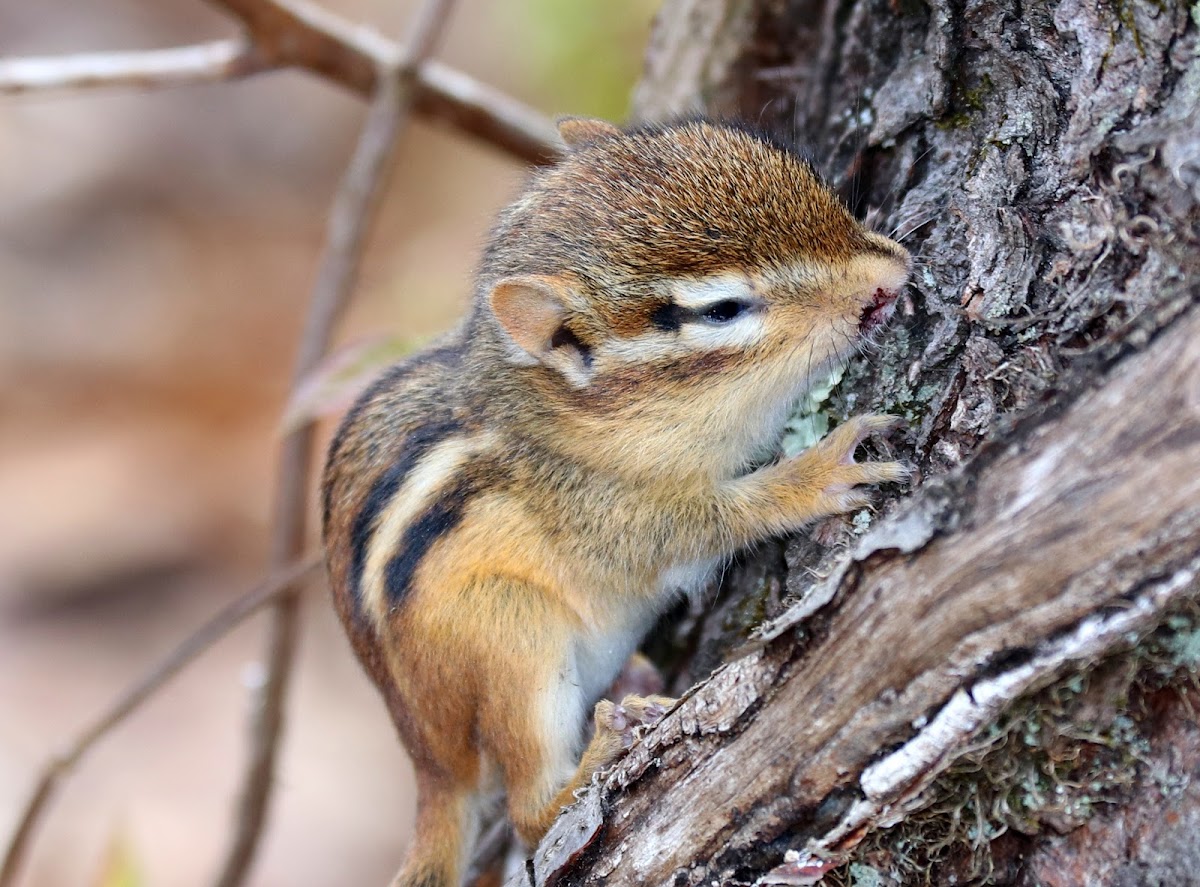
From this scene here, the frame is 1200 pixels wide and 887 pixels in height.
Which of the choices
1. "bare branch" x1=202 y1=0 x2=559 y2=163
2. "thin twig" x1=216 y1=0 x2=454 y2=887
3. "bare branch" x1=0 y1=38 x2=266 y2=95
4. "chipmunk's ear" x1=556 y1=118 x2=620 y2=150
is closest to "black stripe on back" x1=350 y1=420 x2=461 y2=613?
"chipmunk's ear" x1=556 y1=118 x2=620 y2=150

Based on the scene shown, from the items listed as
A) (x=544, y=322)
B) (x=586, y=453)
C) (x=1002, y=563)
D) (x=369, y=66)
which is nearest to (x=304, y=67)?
(x=369, y=66)

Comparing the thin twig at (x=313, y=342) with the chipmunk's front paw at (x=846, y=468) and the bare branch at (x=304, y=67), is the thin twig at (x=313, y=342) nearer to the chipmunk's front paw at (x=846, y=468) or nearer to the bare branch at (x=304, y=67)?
the bare branch at (x=304, y=67)

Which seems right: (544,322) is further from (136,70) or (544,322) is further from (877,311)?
(136,70)

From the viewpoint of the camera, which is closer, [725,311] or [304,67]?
[725,311]

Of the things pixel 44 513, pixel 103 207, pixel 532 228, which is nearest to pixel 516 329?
pixel 532 228

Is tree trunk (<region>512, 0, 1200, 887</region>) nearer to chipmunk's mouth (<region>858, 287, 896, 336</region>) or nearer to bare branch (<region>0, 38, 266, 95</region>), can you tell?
chipmunk's mouth (<region>858, 287, 896, 336</region>)

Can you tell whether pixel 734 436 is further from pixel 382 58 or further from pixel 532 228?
pixel 382 58
